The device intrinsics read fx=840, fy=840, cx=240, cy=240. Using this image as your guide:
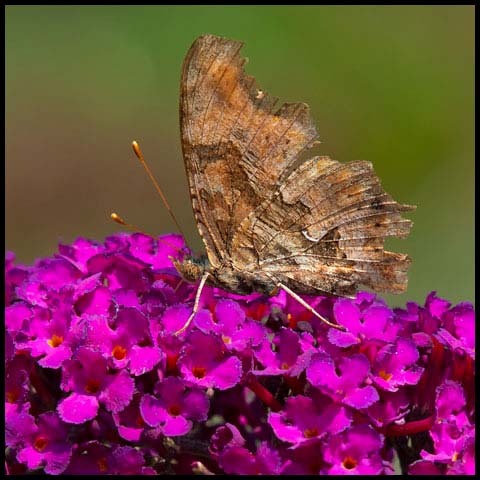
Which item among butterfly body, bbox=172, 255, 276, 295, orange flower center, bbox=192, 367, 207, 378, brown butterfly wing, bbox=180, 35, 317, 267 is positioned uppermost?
brown butterfly wing, bbox=180, 35, 317, 267

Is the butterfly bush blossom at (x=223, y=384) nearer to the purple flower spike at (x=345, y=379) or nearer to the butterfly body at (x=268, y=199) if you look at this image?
the purple flower spike at (x=345, y=379)

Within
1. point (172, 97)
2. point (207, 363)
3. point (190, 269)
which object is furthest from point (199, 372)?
point (172, 97)

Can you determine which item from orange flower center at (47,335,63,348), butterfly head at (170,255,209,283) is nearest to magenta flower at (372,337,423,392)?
butterfly head at (170,255,209,283)

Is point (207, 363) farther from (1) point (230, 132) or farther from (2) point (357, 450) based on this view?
(1) point (230, 132)

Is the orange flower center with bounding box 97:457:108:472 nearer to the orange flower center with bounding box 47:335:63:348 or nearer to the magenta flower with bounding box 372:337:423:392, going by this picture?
the orange flower center with bounding box 47:335:63:348

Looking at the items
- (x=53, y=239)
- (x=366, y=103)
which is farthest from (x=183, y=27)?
(x=53, y=239)

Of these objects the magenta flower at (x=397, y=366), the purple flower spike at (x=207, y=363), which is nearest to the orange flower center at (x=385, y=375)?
the magenta flower at (x=397, y=366)
